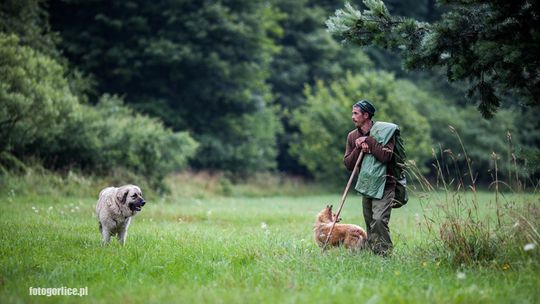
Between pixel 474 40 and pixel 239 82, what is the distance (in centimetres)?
2667

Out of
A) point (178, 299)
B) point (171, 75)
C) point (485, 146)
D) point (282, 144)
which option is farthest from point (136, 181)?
point (485, 146)

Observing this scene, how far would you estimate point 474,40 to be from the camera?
7223mm

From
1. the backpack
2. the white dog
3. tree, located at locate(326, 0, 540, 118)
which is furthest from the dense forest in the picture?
the white dog

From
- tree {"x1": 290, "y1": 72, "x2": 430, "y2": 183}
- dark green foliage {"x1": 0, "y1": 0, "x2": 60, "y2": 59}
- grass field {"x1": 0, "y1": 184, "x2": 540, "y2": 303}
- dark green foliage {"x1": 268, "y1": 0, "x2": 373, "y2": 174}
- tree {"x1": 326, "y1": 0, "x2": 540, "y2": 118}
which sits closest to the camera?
grass field {"x1": 0, "y1": 184, "x2": 540, "y2": 303}

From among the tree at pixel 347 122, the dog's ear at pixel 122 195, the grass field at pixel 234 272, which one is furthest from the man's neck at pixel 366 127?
the tree at pixel 347 122

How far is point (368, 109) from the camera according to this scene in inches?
308

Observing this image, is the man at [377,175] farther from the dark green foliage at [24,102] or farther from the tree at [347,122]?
the tree at [347,122]

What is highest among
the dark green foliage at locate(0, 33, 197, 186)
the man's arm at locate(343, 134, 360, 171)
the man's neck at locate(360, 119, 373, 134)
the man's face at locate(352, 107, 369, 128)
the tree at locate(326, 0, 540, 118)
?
the tree at locate(326, 0, 540, 118)

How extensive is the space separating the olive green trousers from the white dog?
371 cm

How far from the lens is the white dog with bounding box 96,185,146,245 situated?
8648 millimetres

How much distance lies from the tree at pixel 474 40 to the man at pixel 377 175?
101 centimetres

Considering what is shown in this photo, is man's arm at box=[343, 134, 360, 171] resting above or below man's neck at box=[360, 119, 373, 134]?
below

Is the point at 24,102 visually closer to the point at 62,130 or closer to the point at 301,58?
the point at 62,130

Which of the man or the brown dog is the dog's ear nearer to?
the brown dog
